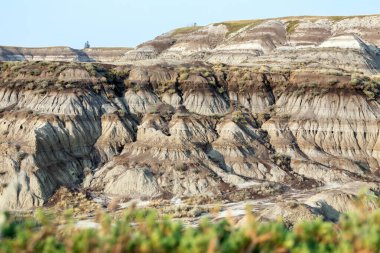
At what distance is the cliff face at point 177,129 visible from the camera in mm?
55188

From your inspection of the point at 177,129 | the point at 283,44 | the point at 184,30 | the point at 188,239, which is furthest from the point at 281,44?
the point at 188,239

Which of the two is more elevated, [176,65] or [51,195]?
[176,65]

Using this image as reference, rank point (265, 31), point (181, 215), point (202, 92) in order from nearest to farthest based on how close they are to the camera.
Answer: point (181, 215) < point (202, 92) < point (265, 31)

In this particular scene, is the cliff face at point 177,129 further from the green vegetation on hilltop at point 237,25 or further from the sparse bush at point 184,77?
the green vegetation on hilltop at point 237,25

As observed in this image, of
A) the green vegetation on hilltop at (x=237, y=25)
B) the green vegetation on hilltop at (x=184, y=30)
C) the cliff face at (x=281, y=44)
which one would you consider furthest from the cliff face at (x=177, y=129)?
the green vegetation on hilltop at (x=184, y=30)

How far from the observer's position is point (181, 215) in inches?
1837

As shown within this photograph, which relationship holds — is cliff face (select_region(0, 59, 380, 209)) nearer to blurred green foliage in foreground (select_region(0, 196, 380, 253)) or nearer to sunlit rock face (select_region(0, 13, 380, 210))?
sunlit rock face (select_region(0, 13, 380, 210))

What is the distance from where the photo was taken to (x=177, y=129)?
61.9 meters

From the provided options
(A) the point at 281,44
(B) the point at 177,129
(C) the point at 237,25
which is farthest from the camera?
(C) the point at 237,25

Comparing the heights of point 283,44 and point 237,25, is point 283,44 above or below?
below

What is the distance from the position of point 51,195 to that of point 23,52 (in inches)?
5149

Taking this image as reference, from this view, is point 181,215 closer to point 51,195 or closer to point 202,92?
point 51,195

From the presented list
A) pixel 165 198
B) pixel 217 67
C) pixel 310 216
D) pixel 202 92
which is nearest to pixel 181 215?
pixel 165 198

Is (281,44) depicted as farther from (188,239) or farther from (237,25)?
(188,239)
